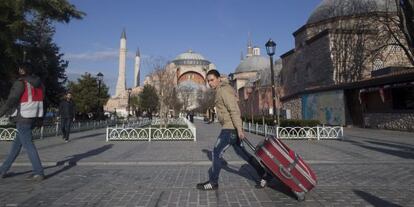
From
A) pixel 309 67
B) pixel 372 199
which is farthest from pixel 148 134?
pixel 309 67

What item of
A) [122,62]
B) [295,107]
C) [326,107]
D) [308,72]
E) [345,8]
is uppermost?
[122,62]

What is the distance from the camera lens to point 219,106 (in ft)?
16.4

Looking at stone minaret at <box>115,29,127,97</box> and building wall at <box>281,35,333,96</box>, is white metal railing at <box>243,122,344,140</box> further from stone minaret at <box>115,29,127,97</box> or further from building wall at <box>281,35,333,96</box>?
stone minaret at <box>115,29,127,97</box>

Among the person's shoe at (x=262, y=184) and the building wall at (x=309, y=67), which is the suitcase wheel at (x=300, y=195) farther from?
the building wall at (x=309, y=67)

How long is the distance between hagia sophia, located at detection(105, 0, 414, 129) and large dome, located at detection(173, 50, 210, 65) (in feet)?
172

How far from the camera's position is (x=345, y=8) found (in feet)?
108

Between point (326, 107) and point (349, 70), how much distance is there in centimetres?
560

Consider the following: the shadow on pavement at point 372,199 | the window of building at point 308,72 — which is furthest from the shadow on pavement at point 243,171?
the window of building at point 308,72

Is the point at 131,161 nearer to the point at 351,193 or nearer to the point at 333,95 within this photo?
the point at 351,193

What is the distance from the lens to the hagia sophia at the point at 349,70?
2086cm

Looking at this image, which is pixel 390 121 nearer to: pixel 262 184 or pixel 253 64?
pixel 262 184

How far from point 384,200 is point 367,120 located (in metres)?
21.2

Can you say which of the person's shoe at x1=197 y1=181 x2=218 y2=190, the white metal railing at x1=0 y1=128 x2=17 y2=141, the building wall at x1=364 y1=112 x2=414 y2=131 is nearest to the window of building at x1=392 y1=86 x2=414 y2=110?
the building wall at x1=364 y1=112 x2=414 y2=131

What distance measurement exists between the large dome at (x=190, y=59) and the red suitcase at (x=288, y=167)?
90463mm
